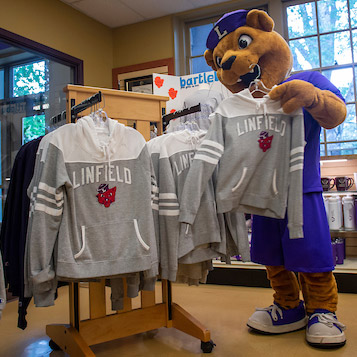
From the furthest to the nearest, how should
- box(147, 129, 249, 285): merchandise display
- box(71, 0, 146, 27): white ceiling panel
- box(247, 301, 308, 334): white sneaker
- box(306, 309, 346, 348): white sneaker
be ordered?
box(71, 0, 146, 27): white ceiling panel < box(247, 301, 308, 334): white sneaker < box(306, 309, 346, 348): white sneaker < box(147, 129, 249, 285): merchandise display

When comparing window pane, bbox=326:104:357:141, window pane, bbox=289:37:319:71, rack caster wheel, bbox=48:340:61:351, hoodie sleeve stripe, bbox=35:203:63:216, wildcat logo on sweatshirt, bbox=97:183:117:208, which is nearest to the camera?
hoodie sleeve stripe, bbox=35:203:63:216

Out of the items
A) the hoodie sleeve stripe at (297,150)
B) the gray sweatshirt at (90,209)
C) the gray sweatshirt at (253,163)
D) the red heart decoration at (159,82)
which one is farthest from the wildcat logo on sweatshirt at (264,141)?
the red heart decoration at (159,82)

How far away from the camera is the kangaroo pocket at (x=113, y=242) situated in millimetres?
1600

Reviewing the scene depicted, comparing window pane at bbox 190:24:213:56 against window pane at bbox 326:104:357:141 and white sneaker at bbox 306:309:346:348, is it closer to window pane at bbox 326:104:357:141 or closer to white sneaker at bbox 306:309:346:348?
window pane at bbox 326:104:357:141

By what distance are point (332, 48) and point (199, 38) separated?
4.71ft

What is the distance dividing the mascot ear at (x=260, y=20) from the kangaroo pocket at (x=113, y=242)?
44.2 inches

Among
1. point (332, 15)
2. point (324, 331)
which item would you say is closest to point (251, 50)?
point (324, 331)

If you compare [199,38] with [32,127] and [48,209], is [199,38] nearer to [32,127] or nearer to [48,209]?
[32,127]

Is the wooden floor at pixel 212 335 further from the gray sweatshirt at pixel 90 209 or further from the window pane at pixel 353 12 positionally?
the window pane at pixel 353 12

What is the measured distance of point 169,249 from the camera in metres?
1.75

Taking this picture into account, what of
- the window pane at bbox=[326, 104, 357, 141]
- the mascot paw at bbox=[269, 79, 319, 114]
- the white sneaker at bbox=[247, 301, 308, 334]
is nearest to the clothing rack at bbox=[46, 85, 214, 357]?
the white sneaker at bbox=[247, 301, 308, 334]

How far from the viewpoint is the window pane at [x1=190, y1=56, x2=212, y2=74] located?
14.3ft

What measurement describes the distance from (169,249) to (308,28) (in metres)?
3.10

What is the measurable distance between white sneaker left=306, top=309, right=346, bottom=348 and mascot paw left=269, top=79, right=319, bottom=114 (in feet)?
3.38
